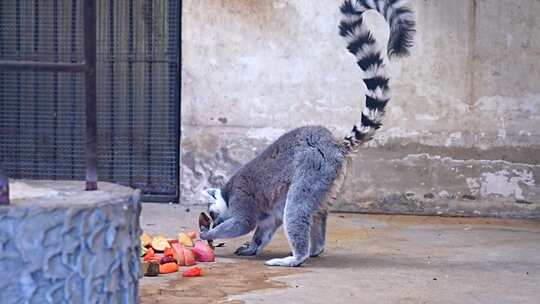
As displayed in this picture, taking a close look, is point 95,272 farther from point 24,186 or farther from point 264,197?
point 264,197

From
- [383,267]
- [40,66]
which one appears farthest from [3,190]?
[383,267]

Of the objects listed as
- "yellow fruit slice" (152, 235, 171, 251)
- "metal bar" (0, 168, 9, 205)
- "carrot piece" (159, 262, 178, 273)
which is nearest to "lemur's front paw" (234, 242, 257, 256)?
"yellow fruit slice" (152, 235, 171, 251)

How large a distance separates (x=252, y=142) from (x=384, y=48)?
5.07ft

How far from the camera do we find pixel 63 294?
10.6 feet

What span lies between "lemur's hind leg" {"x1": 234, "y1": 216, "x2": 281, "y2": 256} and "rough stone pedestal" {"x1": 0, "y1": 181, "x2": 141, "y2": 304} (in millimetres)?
3386

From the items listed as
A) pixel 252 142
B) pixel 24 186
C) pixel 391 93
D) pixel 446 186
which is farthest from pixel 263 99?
pixel 24 186

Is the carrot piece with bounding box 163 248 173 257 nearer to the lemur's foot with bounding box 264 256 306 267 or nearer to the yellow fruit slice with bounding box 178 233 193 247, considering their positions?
the yellow fruit slice with bounding box 178 233 193 247

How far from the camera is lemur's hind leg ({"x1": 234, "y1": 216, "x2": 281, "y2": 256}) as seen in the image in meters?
6.80

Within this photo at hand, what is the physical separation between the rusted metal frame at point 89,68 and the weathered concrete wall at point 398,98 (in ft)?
17.7

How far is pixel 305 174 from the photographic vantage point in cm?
637

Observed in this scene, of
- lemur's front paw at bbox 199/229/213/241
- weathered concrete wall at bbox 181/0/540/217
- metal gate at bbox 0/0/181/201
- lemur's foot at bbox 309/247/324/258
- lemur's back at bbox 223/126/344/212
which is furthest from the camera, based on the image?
metal gate at bbox 0/0/181/201

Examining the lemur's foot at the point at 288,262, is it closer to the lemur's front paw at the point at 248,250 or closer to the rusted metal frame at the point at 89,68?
the lemur's front paw at the point at 248,250

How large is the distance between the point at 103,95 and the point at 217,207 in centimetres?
Result: 274

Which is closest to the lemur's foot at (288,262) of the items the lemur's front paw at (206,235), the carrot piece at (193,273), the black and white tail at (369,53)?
the lemur's front paw at (206,235)
